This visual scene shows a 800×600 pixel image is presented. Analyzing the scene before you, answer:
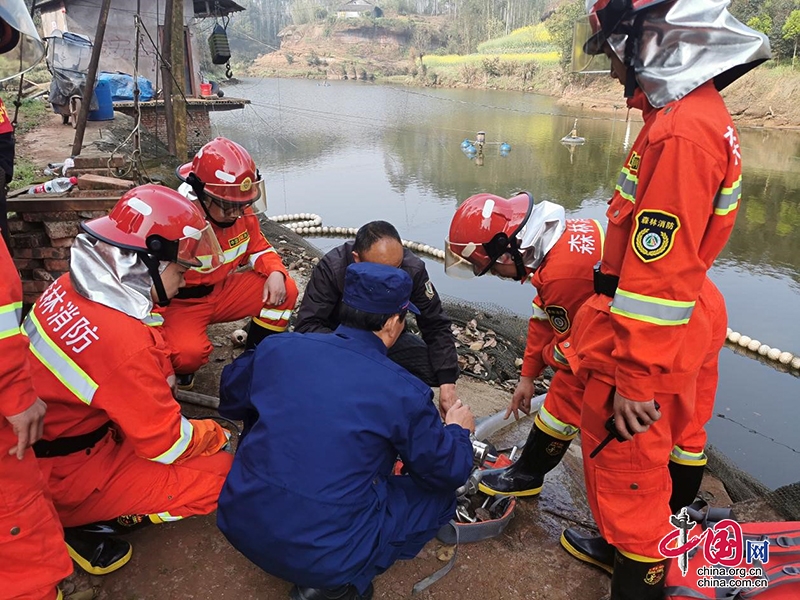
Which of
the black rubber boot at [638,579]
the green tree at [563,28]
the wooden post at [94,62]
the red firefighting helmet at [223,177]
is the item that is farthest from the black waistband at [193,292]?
the green tree at [563,28]

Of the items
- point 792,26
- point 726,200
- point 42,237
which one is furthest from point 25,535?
point 792,26

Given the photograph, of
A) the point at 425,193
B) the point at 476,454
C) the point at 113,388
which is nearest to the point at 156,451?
the point at 113,388

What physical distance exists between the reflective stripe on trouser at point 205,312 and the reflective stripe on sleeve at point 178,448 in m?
1.18

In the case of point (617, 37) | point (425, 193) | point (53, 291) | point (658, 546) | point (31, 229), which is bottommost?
point (425, 193)

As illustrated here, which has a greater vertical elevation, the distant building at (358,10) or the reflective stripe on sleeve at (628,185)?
the distant building at (358,10)

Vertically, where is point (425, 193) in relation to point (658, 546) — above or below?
below

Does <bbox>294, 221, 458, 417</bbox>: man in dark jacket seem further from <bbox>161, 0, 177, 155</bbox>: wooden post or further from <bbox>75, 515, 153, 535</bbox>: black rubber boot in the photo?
<bbox>161, 0, 177, 155</bbox>: wooden post

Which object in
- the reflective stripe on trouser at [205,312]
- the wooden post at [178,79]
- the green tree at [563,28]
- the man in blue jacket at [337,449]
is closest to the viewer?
the man in blue jacket at [337,449]

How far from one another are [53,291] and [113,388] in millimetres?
521

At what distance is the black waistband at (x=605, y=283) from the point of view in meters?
2.16

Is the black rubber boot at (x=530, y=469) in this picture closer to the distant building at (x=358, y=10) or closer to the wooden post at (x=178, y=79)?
the wooden post at (x=178, y=79)

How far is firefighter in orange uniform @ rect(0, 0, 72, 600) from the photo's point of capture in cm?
177

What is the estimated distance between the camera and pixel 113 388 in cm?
215

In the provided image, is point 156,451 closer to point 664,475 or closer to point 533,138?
point 664,475
